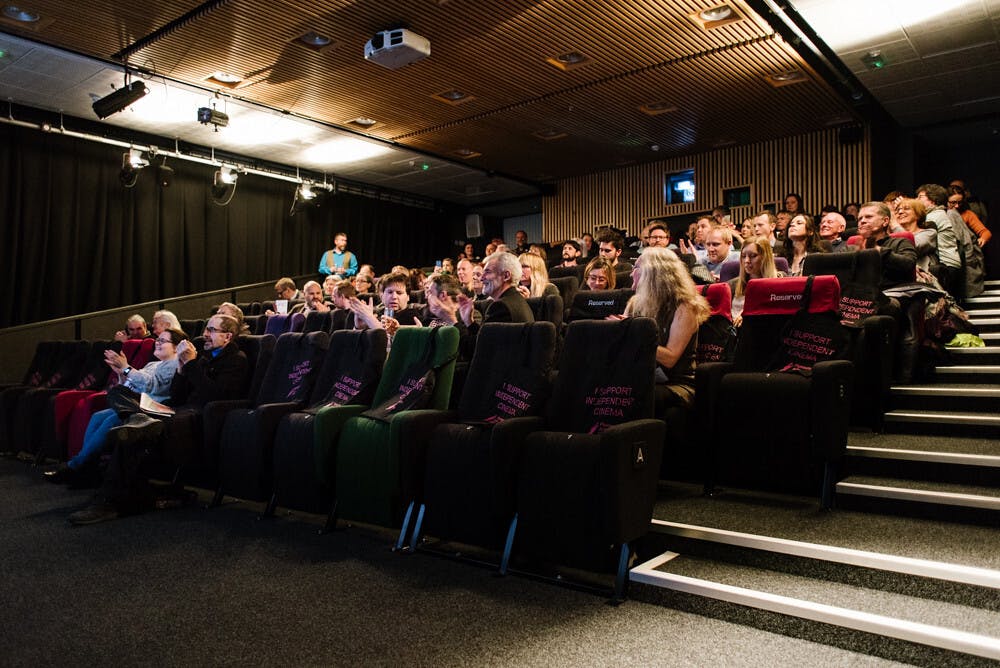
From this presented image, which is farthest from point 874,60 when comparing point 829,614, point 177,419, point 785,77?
point 177,419

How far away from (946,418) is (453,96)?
5.75 meters

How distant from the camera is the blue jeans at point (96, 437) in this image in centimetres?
416

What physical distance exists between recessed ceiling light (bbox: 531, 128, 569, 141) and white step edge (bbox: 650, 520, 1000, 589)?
6852 millimetres

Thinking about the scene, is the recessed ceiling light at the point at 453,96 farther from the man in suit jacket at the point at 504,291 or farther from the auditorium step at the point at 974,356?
the auditorium step at the point at 974,356

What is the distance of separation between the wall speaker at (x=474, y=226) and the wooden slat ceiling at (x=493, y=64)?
3539mm

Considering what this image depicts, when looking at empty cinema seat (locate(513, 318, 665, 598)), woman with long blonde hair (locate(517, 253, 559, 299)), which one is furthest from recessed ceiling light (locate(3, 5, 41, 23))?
empty cinema seat (locate(513, 318, 665, 598))

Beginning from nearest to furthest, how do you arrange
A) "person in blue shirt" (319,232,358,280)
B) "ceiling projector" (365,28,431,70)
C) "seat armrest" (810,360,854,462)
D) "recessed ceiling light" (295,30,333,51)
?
"seat armrest" (810,360,854,462), "ceiling projector" (365,28,431,70), "recessed ceiling light" (295,30,333,51), "person in blue shirt" (319,232,358,280)

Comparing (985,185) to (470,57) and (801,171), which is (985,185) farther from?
(470,57)

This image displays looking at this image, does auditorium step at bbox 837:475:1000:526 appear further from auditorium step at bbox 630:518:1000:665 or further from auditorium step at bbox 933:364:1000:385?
auditorium step at bbox 933:364:1000:385

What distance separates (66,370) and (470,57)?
14.2ft

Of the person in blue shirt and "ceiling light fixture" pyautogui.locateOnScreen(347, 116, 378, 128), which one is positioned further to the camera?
the person in blue shirt

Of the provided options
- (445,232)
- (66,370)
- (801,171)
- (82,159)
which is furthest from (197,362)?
(445,232)

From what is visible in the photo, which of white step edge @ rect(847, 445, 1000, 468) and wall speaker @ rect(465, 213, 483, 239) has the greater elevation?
wall speaker @ rect(465, 213, 483, 239)

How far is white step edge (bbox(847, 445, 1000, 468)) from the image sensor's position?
8.60 ft
